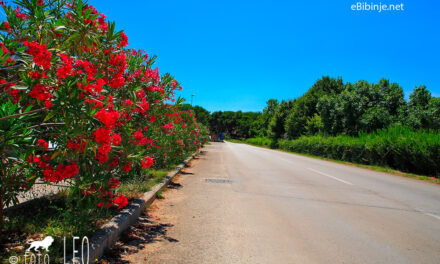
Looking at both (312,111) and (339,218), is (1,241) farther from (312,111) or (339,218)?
(312,111)

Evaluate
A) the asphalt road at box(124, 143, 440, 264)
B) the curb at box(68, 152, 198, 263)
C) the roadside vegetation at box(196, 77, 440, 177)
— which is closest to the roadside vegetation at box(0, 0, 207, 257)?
the curb at box(68, 152, 198, 263)

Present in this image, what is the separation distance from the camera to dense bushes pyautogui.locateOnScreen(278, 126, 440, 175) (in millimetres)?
13469

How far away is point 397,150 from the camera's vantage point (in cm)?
1567

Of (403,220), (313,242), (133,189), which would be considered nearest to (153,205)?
(133,189)

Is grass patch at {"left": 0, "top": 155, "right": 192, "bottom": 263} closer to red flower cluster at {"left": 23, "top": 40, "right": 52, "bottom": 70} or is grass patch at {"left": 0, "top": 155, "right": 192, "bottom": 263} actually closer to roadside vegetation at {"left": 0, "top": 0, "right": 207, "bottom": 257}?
roadside vegetation at {"left": 0, "top": 0, "right": 207, "bottom": 257}

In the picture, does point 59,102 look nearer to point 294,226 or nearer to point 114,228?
point 114,228

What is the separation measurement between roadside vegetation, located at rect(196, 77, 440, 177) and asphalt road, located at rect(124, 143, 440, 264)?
7.73 metres

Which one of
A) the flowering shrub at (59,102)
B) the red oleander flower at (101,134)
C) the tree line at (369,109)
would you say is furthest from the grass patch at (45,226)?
the tree line at (369,109)

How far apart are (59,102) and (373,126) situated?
27.5 meters

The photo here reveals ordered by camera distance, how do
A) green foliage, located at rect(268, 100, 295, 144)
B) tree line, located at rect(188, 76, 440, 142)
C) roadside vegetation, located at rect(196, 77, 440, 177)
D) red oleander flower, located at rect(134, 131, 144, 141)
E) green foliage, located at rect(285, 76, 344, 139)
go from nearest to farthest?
red oleander flower, located at rect(134, 131, 144, 141)
roadside vegetation, located at rect(196, 77, 440, 177)
tree line, located at rect(188, 76, 440, 142)
green foliage, located at rect(285, 76, 344, 139)
green foliage, located at rect(268, 100, 295, 144)

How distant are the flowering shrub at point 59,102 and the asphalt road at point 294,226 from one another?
1.36 meters

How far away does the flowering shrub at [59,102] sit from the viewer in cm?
261

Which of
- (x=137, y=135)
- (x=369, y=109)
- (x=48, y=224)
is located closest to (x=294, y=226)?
(x=137, y=135)

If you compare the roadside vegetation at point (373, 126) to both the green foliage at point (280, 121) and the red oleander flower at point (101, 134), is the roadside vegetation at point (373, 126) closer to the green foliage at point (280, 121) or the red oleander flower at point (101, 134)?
the green foliage at point (280, 121)
